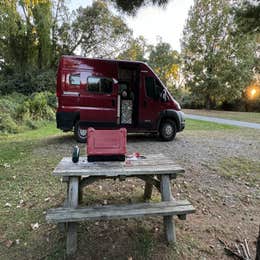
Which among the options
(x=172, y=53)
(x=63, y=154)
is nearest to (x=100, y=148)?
(x=63, y=154)

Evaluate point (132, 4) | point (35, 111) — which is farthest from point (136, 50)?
point (132, 4)

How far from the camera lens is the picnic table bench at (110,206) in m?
2.04

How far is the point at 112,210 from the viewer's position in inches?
83.8

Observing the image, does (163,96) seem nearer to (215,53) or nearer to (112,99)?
(112,99)

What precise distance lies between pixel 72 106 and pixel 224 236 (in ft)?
15.6

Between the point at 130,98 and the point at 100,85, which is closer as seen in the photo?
the point at 100,85

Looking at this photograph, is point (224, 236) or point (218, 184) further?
point (218, 184)

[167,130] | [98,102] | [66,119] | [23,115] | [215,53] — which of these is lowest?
[167,130]

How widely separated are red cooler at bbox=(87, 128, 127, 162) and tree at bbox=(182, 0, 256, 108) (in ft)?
61.9

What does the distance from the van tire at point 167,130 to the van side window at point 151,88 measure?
0.83m

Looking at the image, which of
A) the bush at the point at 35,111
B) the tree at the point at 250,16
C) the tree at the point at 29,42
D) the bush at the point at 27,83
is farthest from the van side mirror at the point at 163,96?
the bush at the point at 27,83

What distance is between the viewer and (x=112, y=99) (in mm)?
6293

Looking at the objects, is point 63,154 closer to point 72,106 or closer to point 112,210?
point 72,106

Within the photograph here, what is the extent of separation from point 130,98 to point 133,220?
4543mm
